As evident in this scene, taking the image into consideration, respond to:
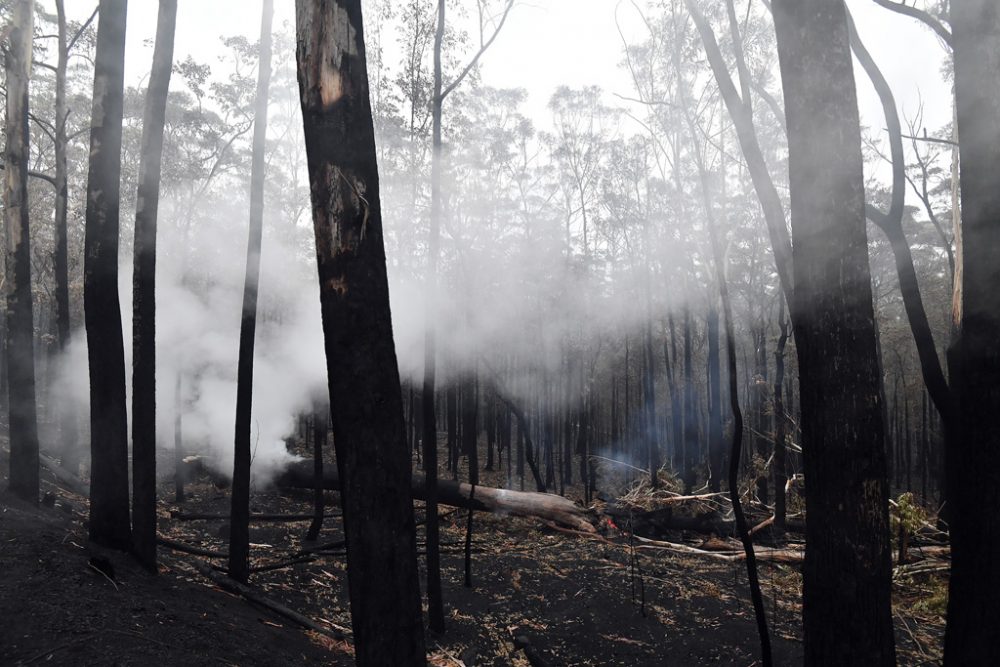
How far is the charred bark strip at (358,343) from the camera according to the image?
8.16 feet

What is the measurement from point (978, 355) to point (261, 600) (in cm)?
757

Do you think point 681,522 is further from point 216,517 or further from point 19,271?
point 19,271

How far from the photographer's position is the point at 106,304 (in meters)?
5.77

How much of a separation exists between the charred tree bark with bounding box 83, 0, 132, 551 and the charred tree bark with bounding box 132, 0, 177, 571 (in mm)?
176

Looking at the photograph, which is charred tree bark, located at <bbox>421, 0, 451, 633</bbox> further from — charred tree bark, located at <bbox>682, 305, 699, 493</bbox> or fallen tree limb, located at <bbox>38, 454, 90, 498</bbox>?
charred tree bark, located at <bbox>682, 305, 699, 493</bbox>

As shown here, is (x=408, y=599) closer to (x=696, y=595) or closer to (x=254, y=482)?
(x=696, y=595)

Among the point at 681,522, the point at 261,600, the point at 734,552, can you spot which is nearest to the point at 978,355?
the point at 261,600

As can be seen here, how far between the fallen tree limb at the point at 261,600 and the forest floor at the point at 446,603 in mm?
81

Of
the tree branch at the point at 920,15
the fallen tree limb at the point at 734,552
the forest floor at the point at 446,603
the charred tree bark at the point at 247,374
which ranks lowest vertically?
the fallen tree limb at the point at 734,552

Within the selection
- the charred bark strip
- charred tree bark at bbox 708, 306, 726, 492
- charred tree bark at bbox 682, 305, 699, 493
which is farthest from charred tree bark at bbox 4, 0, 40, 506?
charred tree bark at bbox 682, 305, 699, 493

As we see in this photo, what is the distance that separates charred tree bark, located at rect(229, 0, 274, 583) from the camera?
7.46 m

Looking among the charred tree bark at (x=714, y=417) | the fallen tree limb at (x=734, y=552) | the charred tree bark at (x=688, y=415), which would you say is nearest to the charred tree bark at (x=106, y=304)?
the fallen tree limb at (x=734, y=552)

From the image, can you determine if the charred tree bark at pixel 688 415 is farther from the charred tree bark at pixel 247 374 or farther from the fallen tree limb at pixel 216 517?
the charred tree bark at pixel 247 374

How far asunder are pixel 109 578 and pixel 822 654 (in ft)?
18.6
